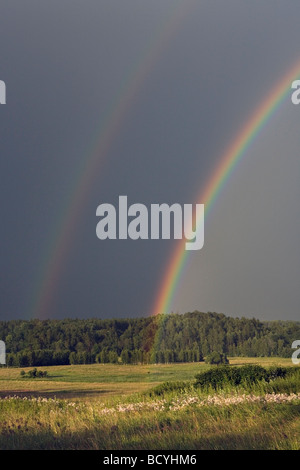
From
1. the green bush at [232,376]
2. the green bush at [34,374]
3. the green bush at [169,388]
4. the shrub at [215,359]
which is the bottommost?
the green bush at [169,388]

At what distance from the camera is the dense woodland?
4662cm

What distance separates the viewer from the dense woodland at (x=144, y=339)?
46625 mm

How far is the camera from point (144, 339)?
5316cm

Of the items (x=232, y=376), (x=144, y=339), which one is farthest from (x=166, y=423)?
(x=144, y=339)

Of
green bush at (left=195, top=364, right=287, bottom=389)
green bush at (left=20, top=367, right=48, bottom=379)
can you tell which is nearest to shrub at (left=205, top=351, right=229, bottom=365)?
green bush at (left=20, top=367, right=48, bottom=379)

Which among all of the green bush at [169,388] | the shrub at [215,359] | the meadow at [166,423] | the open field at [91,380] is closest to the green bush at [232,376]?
the green bush at [169,388]

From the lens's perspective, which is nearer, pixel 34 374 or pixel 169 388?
pixel 169 388

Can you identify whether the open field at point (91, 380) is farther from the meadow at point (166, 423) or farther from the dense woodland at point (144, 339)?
the meadow at point (166, 423)

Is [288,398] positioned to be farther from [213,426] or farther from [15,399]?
[15,399]

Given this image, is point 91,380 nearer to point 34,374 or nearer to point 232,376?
point 34,374

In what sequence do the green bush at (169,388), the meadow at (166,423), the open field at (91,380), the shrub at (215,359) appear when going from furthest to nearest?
1. the shrub at (215,359)
2. the open field at (91,380)
3. the green bush at (169,388)
4. the meadow at (166,423)

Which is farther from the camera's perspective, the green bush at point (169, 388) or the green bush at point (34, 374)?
the green bush at point (34, 374)

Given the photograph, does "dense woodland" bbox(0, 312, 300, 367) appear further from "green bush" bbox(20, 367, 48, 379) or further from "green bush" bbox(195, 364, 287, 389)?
"green bush" bbox(195, 364, 287, 389)

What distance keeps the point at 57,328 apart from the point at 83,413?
38500mm
